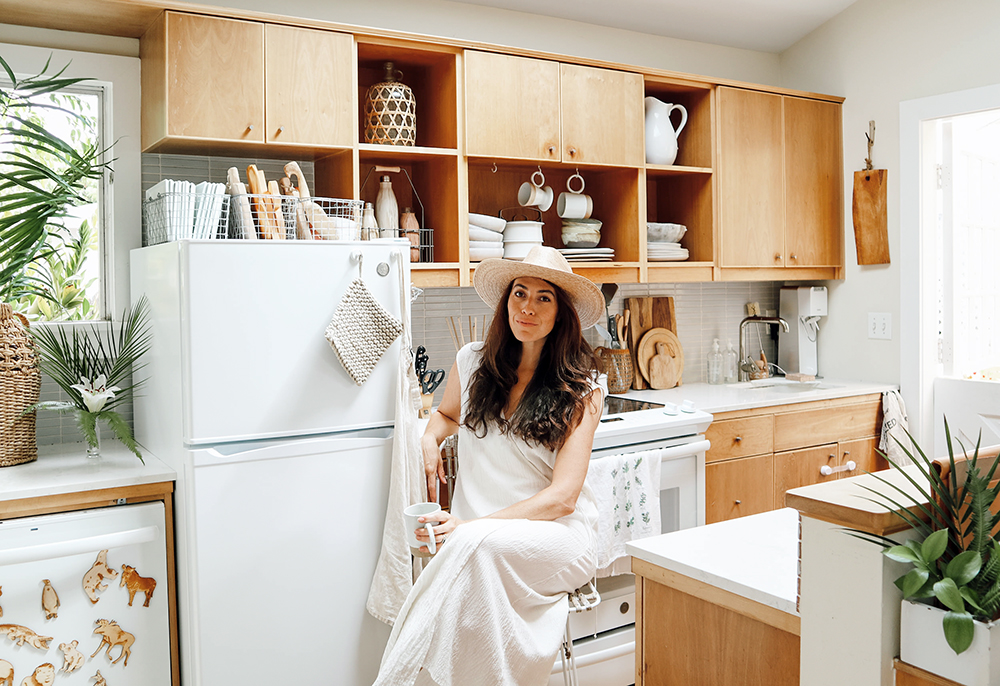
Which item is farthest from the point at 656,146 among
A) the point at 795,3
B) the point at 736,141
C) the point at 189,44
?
the point at 189,44

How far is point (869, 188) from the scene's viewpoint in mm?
3990

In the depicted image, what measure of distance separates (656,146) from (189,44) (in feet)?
6.48

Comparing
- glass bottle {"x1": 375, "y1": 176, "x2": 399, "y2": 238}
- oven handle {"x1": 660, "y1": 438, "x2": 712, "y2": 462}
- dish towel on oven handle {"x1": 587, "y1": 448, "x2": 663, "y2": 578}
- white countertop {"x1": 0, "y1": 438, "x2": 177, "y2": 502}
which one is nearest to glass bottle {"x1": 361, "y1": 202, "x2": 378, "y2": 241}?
glass bottle {"x1": 375, "y1": 176, "x2": 399, "y2": 238}

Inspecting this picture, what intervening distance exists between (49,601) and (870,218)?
3726mm

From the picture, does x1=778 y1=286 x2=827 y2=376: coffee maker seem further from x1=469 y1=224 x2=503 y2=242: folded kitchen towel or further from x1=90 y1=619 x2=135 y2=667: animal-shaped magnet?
x1=90 y1=619 x2=135 y2=667: animal-shaped magnet

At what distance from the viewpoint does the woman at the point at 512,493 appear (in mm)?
1861

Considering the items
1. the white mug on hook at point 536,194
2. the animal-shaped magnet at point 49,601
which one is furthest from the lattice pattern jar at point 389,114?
the animal-shaped magnet at point 49,601

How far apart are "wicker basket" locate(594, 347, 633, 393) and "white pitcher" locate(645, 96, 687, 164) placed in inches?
34.1

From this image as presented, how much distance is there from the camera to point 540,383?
2.24 metres

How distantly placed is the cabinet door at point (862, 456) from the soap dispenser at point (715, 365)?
692 millimetres

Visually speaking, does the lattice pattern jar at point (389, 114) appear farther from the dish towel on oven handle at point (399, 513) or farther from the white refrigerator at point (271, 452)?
the dish towel on oven handle at point (399, 513)

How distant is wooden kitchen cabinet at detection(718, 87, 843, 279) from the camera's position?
3.79 metres

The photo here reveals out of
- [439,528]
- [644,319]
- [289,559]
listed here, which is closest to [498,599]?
[439,528]

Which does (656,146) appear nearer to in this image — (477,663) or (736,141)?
(736,141)
